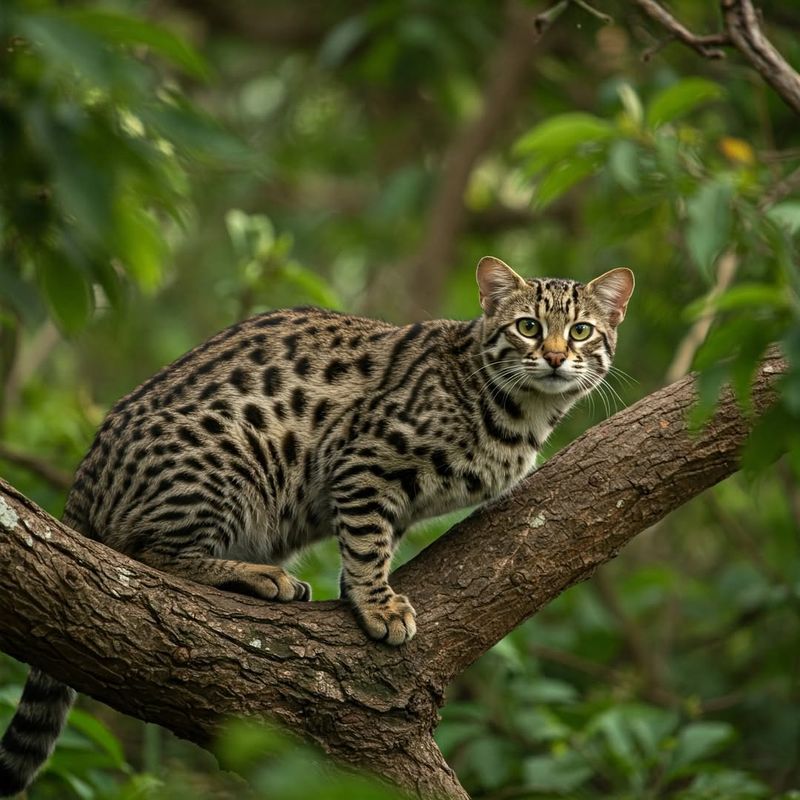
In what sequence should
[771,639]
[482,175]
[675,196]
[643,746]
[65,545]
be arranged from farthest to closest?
[482,175]
[771,639]
[643,746]
[675,196]
[65,545]

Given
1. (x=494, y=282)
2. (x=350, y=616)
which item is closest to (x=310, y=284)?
(x=494, y=282)

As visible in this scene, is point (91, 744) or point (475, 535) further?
point (91, 744)

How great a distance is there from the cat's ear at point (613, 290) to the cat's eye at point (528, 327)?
329 millimetres

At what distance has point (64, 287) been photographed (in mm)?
2982

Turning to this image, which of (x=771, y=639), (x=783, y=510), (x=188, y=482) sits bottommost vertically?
(x=771, y=639)

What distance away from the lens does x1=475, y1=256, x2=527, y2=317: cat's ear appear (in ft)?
18.5

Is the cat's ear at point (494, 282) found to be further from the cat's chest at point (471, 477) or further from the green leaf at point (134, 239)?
the green leaf at point (134, 239)

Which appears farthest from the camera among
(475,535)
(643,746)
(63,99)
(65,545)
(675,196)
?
(643,746)

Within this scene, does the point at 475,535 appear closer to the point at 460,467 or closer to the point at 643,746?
the point at 460,467

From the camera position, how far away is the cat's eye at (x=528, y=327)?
5.44 m

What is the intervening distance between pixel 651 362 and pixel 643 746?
3.65 m

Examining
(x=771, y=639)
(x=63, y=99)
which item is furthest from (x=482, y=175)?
(x=63, y=99)

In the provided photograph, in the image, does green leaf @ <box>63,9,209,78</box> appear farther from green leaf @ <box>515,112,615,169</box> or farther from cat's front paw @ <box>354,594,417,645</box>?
green leaf @ <box>515,112,615,169</box>

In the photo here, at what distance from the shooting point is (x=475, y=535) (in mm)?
4973
